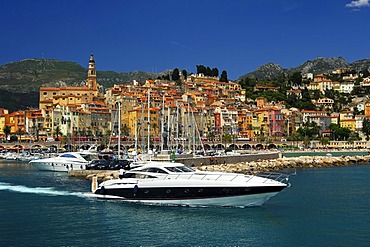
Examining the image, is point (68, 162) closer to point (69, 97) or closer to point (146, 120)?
point (146, 120)

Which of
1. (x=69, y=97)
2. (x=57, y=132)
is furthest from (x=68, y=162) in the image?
(x=69, y=97)

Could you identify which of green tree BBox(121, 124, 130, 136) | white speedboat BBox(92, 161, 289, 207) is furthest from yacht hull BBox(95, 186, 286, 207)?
green tree BBox(121, 124, 130, 136)

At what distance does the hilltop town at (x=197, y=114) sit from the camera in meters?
114

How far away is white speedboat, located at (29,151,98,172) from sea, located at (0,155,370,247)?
2105cm

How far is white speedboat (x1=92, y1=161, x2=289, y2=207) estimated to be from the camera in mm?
23969

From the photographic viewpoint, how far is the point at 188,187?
970 inches

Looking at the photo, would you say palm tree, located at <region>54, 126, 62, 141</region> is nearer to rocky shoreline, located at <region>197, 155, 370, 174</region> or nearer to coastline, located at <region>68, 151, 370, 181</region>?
rocky shoreline, located at <region>197, 155, 370, 174</region>

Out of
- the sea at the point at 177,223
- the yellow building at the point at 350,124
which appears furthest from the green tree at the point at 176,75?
the sea at the point at 177,223

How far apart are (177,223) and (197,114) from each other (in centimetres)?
9976

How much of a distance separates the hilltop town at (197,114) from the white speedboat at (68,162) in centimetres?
4179

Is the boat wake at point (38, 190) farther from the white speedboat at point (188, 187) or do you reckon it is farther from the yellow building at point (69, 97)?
the yellow building at point (69, 97)

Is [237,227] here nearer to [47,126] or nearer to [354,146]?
[47,126]

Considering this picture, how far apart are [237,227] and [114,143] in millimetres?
84167

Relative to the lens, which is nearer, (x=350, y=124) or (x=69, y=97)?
(x=69, y=97)
